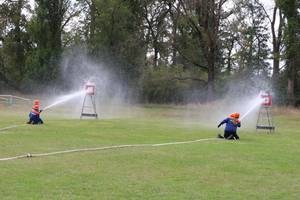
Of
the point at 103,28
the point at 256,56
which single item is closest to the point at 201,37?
the point at 256,56

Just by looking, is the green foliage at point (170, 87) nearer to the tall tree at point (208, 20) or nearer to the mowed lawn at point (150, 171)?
the tall tree at point (208, 20)

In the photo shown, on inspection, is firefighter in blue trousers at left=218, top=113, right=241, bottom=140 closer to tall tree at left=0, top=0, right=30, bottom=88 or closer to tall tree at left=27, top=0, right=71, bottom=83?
tall tree at left=27, top=0, right=71, bottom=83

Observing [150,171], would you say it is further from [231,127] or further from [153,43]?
[153,43]

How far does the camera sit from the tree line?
56.2 m

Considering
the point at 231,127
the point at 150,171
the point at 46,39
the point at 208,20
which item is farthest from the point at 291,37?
the point at 150,171

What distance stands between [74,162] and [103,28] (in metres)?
52.4

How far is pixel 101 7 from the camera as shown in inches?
2518

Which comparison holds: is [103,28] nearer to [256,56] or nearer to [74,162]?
[256,56]

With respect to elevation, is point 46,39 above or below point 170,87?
above

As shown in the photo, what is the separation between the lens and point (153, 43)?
66.5 m

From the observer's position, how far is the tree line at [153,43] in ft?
185

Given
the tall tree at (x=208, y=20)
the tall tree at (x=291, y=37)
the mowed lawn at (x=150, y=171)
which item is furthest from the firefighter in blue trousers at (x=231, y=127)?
the tall tree at (x=208, y=20)

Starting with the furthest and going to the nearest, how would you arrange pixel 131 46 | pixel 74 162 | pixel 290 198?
pixel 131 46
pixel 74 162
pixel 290 198

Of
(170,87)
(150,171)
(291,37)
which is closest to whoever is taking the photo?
(150,171)
